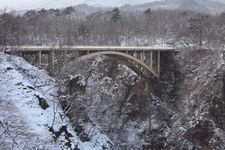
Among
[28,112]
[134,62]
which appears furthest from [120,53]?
[28,112]

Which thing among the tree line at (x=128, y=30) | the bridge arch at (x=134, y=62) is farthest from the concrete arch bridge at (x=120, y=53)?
the tree line at (x=128, y=30)

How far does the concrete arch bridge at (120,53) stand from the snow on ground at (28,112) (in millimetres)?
4625

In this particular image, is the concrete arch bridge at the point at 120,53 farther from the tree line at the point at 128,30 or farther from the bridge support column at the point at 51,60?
the tree line at the point at 128,30

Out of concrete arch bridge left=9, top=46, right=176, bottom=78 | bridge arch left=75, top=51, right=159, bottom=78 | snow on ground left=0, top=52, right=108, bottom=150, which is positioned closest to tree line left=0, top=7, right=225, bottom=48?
concrete arch bridge left=9, top=46, right=176, bottom=78

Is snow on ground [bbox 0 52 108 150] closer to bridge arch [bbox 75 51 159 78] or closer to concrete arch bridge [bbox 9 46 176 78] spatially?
concrete arch bridge [bbox 9 46 176 78]

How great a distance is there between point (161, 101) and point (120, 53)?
28.4 ft

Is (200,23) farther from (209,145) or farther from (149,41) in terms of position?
(209,145)

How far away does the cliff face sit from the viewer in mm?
35125

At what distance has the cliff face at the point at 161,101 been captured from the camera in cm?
3512

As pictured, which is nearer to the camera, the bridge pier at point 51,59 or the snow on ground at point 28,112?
the snow on ground at point 28,112

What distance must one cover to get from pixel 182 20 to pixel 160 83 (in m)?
26.6

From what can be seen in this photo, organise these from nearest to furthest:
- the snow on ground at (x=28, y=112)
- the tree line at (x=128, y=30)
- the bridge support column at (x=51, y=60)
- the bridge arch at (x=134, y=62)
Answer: the snow on ground at (x=28, y=112), the bridge support column at (x=51, y=60), the bridge arch at (x=134, y=62), the tree line at (x=128, y=30)

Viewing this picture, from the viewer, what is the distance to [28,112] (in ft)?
65.7

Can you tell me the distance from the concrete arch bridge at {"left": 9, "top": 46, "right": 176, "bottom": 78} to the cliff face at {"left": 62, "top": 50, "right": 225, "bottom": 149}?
4.84ft
